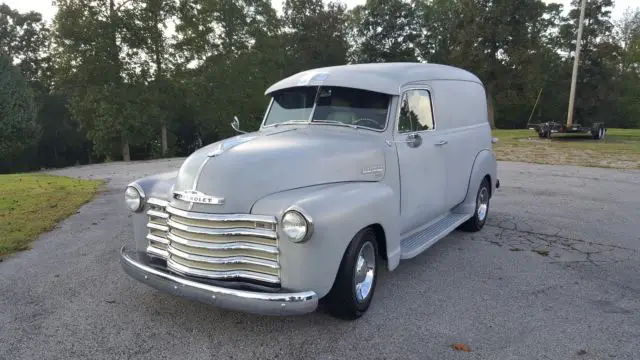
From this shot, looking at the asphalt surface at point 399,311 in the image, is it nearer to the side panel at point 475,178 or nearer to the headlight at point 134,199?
the side panel at point 475,178

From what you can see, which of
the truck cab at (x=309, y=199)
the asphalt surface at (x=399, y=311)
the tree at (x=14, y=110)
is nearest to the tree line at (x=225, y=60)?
the tree at (x=14, y=110)

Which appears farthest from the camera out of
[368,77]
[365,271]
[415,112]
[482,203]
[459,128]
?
[482,203]

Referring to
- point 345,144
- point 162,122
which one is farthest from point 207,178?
point 162,122

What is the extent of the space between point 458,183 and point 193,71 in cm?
2832

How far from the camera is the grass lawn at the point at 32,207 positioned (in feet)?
19.9

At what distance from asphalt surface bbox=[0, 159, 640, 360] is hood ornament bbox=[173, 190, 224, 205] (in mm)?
1045

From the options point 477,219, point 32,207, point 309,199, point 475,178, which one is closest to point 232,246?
point 309,199

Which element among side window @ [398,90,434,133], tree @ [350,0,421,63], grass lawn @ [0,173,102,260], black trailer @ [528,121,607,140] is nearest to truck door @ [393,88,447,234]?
side window @ [398,90,434,133]

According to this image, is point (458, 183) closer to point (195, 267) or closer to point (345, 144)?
point (345, 144)

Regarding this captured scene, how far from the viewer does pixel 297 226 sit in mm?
3055

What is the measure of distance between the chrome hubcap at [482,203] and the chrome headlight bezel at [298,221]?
3.97 metres

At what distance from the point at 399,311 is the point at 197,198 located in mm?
1980

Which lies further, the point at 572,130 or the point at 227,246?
the point at 572,130

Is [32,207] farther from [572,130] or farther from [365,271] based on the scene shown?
[572,130]
